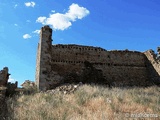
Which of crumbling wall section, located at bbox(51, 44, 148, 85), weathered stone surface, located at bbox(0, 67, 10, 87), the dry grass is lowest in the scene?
the dry grass

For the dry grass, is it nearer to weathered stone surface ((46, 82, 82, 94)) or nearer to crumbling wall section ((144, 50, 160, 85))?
weathered stone surface ((46, 82, 82, 94))

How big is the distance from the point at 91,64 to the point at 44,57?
3.30 m

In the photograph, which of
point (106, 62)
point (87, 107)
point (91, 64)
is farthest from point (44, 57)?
point (87, 107)

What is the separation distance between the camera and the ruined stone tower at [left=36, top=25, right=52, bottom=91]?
16359 mm

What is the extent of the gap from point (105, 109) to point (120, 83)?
8.56 meters

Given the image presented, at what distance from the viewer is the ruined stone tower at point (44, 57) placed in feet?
53.7

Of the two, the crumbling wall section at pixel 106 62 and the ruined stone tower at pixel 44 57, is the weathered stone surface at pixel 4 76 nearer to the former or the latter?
the ruined stone tower at pixel 44 57

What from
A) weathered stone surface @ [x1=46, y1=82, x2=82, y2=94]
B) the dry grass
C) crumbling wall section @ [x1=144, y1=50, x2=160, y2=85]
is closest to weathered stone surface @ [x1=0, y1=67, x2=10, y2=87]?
weathered stone surface @ [x1=46, y1=82, x2=82, y2=94]

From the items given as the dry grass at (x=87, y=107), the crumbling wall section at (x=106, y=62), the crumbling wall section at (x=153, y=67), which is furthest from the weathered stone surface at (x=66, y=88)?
the crumbling wall section at (x=153, y=67)

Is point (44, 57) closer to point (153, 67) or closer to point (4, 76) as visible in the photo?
point (4, 76)

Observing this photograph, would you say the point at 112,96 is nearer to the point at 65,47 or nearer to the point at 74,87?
the point at 74,87

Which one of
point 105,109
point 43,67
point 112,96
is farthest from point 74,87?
point 105,109

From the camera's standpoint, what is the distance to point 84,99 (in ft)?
38.4

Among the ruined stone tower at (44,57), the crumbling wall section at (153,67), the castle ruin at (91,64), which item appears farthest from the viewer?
the crumbling wall section at (153,67)
